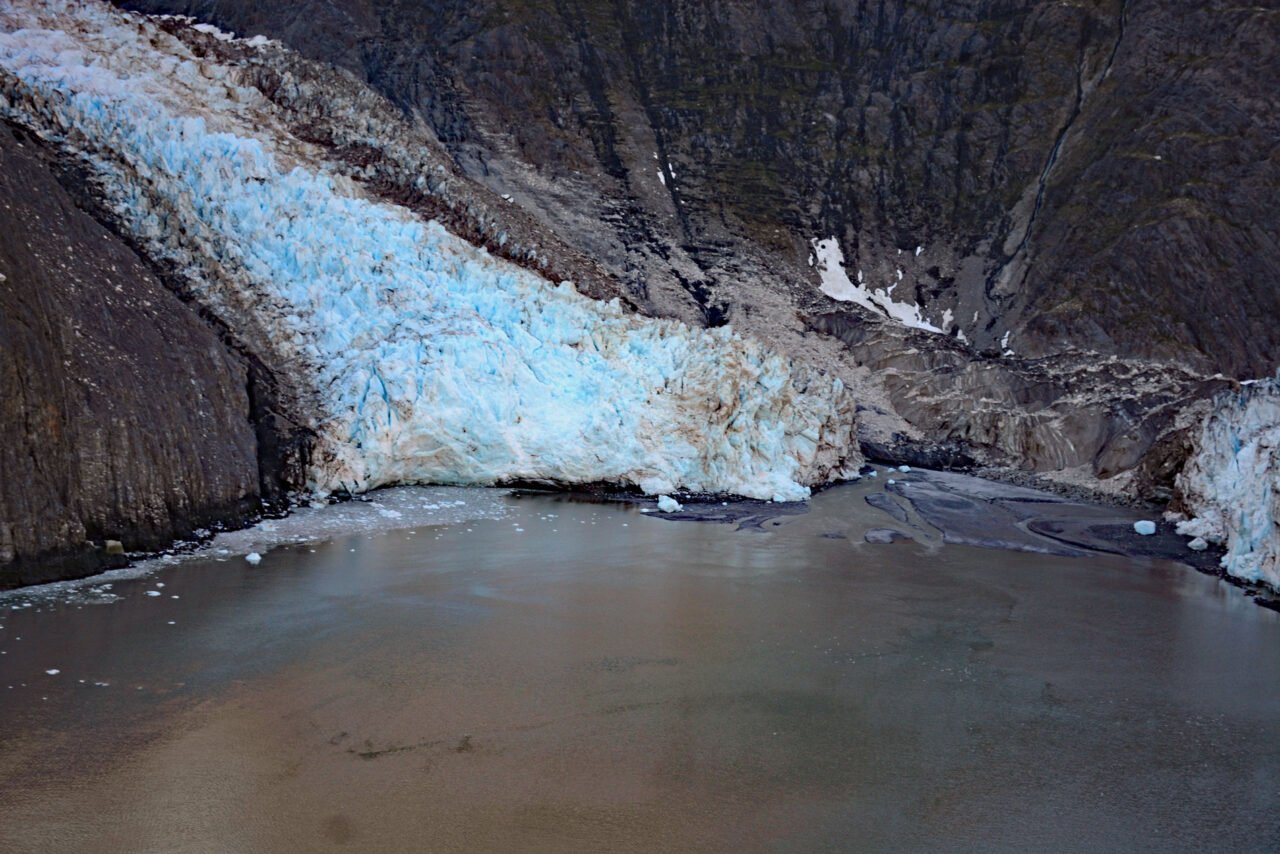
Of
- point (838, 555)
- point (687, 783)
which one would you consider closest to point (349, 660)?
point (687, 783)

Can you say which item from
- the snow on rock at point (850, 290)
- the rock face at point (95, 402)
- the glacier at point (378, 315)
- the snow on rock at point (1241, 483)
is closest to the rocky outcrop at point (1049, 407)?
the snow on rock at point (1241, 483)

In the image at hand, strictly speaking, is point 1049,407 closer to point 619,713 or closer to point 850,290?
point 850,290

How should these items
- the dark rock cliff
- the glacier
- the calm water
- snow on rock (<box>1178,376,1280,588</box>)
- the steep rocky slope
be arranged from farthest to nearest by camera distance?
the dark rock cliff
the steep rocky slope
the glacier
snow on rock (<box>1178,376,1280,588</box>)
the calm water

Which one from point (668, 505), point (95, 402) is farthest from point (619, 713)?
point (668, 505)

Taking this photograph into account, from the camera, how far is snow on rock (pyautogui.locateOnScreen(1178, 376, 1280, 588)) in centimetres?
1131

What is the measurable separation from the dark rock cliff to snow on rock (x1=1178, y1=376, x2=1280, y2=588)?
37.3 ft

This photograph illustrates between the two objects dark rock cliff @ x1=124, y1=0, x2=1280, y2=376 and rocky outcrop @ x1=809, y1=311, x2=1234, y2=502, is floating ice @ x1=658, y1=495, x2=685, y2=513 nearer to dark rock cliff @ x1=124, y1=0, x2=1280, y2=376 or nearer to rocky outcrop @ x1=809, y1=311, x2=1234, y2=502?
rocky outcrop @ x1=809, y1=311, x2=1234, y2=502

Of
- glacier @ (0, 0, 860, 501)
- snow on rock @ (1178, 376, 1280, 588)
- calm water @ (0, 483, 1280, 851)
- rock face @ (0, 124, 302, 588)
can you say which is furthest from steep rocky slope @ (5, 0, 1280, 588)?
calm water @ (0, 483, 1280, 851)

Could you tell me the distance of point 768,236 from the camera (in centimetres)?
3256

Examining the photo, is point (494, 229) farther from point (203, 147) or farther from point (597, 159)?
point (597, 159)

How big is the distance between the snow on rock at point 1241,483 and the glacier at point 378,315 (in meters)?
5.82

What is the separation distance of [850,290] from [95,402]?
25316 millimetres

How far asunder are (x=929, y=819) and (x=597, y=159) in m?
29.1

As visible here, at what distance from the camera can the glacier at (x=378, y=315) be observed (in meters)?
13.4
